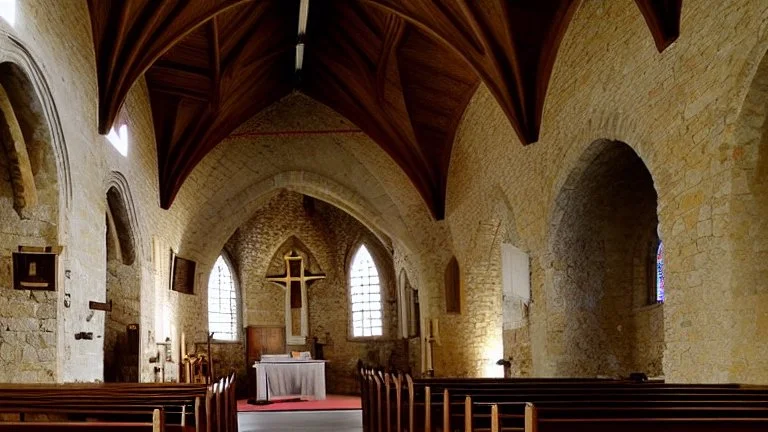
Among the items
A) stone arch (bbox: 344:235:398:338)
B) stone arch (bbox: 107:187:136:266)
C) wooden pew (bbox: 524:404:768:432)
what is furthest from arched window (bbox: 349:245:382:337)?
wooden pew (bbox: 524:404:768:432)

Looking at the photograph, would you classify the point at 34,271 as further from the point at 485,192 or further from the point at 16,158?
the point at 485,192

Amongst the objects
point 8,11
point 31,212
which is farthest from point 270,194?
point 8,11

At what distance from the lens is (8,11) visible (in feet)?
27.4

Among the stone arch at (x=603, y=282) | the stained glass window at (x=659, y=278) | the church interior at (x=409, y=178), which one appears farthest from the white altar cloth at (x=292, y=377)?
the stained glass window at (x=659, y=278)

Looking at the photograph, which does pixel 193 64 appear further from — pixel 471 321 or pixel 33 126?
pixel 471 321

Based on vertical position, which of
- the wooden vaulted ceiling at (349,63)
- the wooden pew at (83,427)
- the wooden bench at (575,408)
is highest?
the wooden vaulted ceiling at (349,63)

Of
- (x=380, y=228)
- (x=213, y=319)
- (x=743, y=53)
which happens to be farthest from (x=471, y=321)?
(x=743, y=53)

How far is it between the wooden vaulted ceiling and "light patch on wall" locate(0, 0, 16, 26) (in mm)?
2825

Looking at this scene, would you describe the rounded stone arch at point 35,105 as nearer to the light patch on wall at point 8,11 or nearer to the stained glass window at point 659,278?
the light patch on wall at point 8,11

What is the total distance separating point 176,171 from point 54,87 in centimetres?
709

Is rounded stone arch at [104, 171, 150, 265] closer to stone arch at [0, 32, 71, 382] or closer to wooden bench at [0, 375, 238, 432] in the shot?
stone arch at [0, 32, 71, 382]

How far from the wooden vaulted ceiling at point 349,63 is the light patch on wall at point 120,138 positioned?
758 mm

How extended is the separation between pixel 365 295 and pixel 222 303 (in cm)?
393

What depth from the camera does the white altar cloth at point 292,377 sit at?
57.8ft
